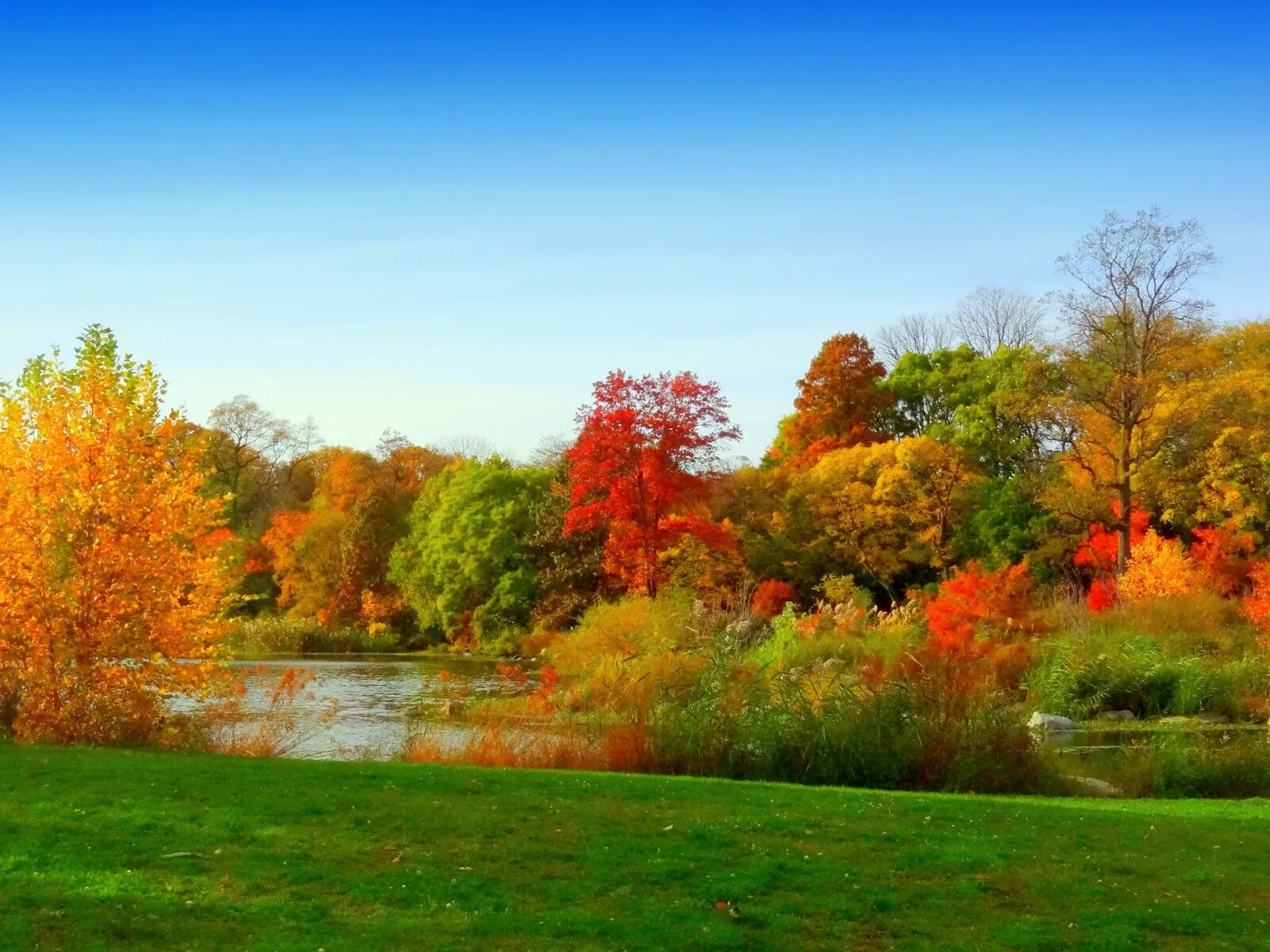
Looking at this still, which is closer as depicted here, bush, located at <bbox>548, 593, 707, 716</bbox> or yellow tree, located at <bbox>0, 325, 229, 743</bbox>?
yellow tree, located at <bbox>0, 325, 229, 743</bbox>

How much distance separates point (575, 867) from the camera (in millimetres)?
8531

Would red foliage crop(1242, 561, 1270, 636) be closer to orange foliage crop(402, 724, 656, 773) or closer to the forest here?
the forest

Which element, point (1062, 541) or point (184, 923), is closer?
point (184, 923)

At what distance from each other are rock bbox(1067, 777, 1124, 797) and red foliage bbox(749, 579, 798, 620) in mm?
20545

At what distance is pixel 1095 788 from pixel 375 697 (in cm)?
1767

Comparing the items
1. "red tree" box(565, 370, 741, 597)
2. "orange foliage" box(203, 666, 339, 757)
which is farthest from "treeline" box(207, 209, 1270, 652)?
"orange foliage" box(203, 666, 339, 757)

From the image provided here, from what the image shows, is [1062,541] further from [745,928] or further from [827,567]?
[745,928]

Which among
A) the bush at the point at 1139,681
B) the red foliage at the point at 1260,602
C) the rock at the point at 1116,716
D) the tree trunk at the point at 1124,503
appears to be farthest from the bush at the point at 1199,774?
the tree trunk at the point at 1124,503

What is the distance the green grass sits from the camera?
718 cm

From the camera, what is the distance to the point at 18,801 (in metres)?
9.43

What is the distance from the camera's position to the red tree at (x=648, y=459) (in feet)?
119

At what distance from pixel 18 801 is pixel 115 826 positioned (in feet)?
3.99

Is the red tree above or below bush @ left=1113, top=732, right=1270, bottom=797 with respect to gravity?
above

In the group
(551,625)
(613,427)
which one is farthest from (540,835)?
(551,625)
